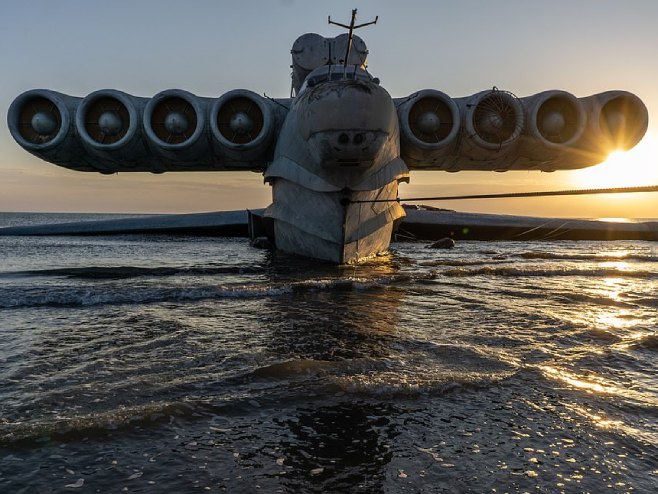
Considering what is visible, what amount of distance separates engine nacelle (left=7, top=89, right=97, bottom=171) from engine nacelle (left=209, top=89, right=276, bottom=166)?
4.22 m

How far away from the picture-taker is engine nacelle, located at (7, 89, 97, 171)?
44.9ft

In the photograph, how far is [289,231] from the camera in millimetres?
12164

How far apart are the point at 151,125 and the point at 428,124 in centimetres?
737

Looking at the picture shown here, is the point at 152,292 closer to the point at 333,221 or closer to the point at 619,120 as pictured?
the point at 333,221

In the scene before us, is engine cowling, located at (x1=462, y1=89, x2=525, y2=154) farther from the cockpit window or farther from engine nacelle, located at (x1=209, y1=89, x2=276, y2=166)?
engine nacelle, located at (x1=209, y1=89, x2=276, y2=166)

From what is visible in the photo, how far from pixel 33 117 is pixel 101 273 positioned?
677cm

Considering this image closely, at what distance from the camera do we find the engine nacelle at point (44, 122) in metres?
13.7

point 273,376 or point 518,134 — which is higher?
point 518,134

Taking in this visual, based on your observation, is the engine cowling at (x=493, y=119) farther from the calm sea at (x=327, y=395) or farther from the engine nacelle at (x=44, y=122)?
the engine nacelle at (x=44, y=122)

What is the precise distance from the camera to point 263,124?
13.3m

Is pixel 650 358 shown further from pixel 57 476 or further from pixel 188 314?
pixel 188 314

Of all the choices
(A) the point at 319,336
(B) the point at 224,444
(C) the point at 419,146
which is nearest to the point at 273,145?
(C) the point at 419,146

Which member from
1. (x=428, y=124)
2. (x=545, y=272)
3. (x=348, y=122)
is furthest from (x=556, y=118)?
(x=348, y=122)

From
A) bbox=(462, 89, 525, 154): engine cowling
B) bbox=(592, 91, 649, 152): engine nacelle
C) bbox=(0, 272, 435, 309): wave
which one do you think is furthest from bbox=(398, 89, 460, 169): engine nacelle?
bbox=(0, 272, 435, 309): wave
